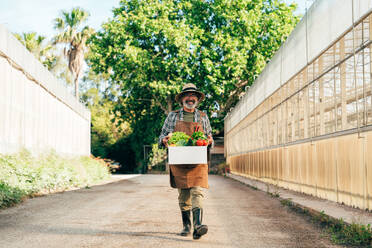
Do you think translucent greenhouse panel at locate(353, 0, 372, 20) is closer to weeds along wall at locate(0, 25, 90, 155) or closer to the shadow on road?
the shadow on road

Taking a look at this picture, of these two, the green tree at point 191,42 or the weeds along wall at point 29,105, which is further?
the green tree at point 191,42

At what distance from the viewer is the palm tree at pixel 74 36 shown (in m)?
45.7

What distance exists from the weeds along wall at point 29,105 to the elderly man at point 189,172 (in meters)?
8.94

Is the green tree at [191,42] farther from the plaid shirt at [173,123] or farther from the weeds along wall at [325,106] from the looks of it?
the plaid shirt at [173,123]

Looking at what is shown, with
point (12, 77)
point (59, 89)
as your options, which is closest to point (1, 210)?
point (12, 77)

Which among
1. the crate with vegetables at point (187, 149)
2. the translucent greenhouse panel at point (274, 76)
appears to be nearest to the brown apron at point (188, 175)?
the crate with vegetables at point (187, 149)

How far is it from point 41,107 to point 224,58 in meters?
15.0

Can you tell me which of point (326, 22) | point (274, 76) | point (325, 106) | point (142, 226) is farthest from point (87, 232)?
point (274, 76)

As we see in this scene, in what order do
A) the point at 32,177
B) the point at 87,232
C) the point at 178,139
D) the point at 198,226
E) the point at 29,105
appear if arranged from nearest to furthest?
1. the point at 198,226
2. the point at 178,139
3. the point at 87,232
4. the point at 32,177
5. the point at 29,105

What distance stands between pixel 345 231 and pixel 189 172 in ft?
7.34

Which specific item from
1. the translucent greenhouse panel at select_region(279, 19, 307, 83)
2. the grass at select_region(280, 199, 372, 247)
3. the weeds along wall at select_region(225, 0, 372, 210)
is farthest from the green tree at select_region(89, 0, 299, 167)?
A: the grass at select_region(280, 199, 372, 247)

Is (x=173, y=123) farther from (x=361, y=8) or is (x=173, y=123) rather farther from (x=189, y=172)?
(x=361, y=8)

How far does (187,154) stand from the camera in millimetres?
6836

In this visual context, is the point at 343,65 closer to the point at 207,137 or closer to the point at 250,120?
the point at 207,137
